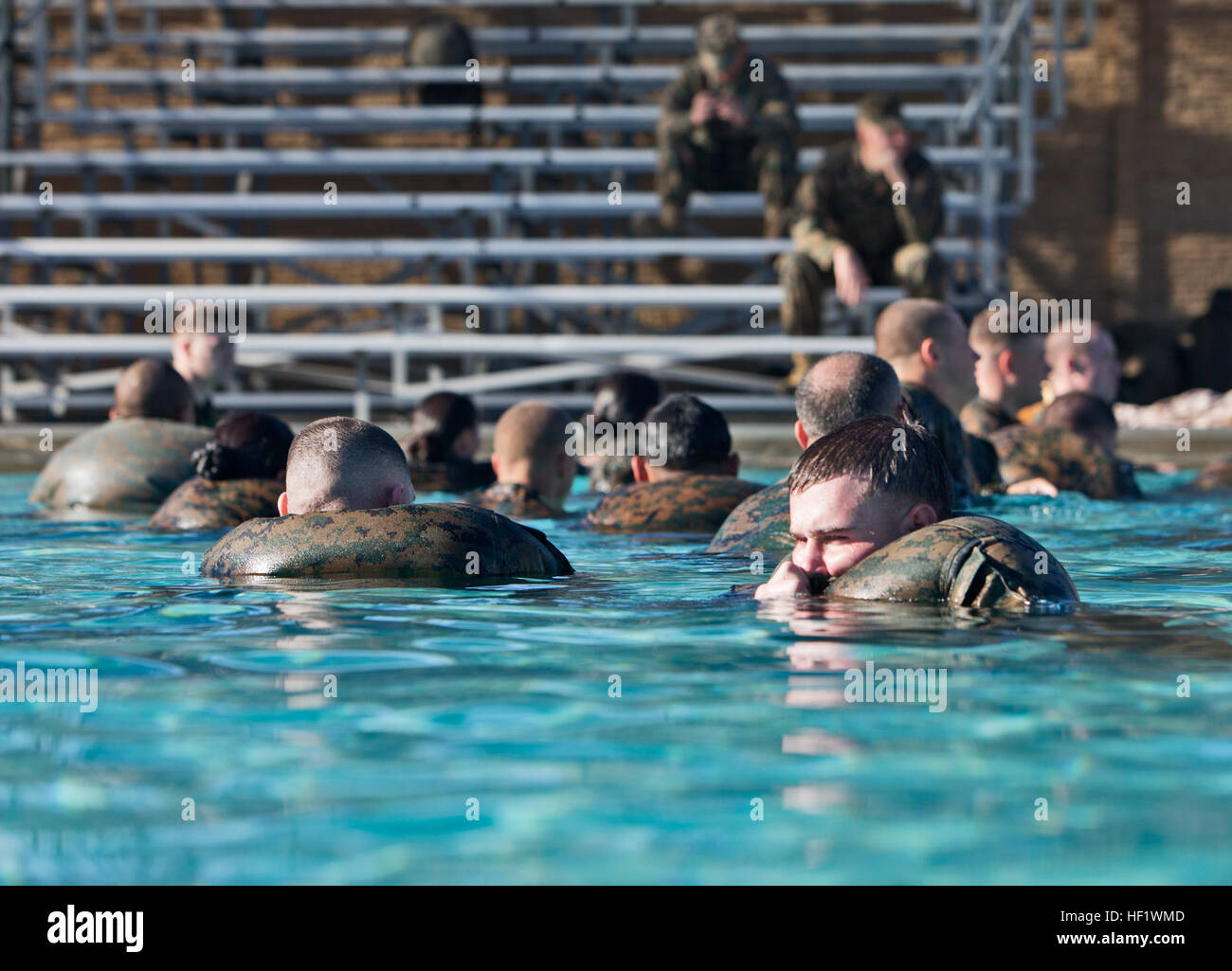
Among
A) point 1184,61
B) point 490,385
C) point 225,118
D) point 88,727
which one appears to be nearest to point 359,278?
point 225,118

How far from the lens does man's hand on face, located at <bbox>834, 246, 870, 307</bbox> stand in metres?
10.8

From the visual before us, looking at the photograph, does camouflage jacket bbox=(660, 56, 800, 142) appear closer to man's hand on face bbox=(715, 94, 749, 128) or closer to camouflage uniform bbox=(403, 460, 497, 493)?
man's hand on face bbox=(715, 94, 749, 128)

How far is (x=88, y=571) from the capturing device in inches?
240

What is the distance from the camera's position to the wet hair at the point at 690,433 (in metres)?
6.81

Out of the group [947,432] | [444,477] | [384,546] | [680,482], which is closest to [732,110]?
[444,477]

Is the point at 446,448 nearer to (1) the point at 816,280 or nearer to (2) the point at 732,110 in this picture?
(1) the point at 816,280

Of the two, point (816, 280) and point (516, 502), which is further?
point (816, 280)

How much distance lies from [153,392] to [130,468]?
460 mm

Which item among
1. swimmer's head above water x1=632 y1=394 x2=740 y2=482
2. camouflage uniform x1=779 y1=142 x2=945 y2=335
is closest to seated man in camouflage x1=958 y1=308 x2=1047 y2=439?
camouflage uniform x1=779 y1=142 x2=945 y2=335

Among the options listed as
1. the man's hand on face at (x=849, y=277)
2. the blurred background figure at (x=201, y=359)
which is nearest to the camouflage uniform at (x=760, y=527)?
the blurred background figure at (x=201, y=359)

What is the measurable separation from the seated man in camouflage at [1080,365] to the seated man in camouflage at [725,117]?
12.5ft

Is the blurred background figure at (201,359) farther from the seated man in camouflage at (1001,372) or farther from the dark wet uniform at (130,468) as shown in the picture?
the seated man in camouflage at (1001,372)

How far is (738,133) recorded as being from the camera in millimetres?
13211

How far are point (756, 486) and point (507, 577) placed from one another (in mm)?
1835
